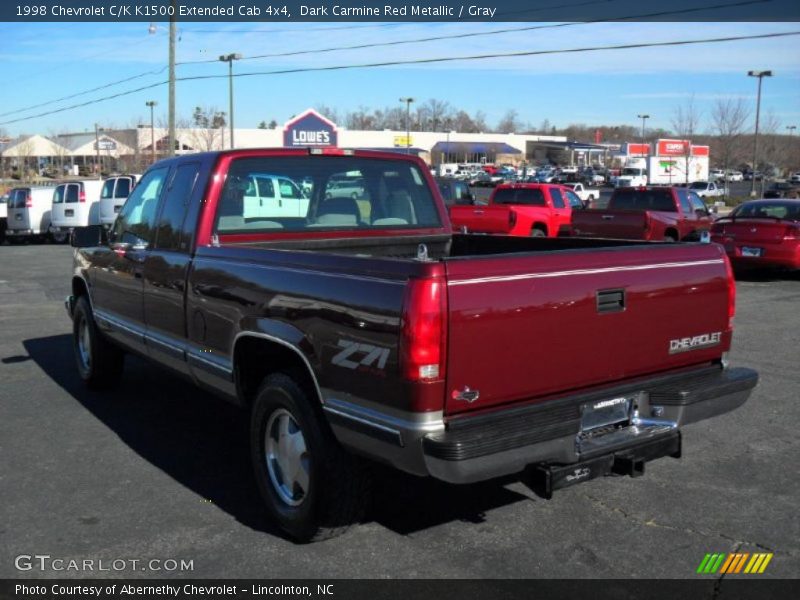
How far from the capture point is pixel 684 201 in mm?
18172

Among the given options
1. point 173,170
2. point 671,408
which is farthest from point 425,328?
point 173,170

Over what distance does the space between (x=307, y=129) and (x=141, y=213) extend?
123ft

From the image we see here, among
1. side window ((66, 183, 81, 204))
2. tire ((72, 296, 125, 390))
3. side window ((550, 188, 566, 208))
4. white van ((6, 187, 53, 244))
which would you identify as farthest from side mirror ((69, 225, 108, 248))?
white van ((6, 187, 53, 244))

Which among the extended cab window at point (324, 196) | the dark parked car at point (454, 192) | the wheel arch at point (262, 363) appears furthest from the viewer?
the dark parked car at point (454, 192)

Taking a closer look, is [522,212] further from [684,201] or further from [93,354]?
[93,354]

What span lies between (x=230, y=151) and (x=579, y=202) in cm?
1800

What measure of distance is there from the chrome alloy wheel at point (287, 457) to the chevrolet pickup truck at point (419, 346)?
0.01 m

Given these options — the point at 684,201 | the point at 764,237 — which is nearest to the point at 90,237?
the point at 764,237

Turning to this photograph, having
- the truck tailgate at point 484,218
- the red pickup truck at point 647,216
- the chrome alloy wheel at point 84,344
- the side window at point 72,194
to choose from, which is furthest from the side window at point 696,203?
the side window at point 72,194

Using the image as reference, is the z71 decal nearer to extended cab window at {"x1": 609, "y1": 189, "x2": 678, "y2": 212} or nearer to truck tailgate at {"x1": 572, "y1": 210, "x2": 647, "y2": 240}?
truck tailgate at {"x1": 572, "y1": 210, "x2": 647, "y2": 240}

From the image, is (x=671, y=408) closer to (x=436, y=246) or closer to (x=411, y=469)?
(x=411, y=469)

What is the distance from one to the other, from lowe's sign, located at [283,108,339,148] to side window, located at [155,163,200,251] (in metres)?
36.7

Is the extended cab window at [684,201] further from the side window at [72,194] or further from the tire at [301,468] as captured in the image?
the side window at [72,194]

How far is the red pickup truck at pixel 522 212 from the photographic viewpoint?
19000mm
